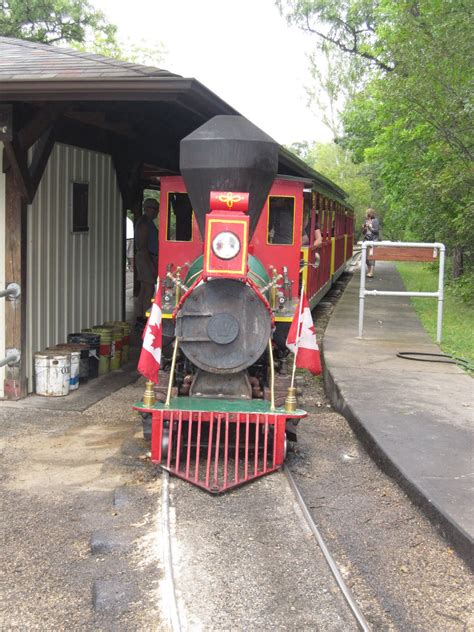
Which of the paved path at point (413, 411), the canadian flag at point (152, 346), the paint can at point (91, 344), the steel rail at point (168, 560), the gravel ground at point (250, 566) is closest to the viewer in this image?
the steel rail at point (168, 560)

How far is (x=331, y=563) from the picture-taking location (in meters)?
3.99

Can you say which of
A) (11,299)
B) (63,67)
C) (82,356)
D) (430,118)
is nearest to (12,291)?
(11,299)

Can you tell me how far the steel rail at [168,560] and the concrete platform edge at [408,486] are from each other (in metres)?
1.54

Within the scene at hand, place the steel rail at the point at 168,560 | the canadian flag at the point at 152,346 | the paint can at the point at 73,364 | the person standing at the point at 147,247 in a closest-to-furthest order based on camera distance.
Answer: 1. the steel rail at the point at 168,560
2. the canadian flag at the point at 152,346
3. the paint can at the point at 73,364
4. the person standing at the point at 147,247

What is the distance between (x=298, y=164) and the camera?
448 inches

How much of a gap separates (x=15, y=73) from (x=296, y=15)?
2597 centimetres

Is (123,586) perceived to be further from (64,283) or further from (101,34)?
(101,34)

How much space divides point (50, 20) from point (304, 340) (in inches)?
1095

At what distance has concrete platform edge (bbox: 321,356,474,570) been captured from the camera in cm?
409

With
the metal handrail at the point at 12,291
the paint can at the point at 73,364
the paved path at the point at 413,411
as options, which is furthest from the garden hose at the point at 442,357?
the metal handrail at the point at 12,291

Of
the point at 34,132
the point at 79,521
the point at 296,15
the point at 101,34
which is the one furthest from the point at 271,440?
the point at 101,34

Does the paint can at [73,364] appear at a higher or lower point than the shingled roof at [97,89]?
lower

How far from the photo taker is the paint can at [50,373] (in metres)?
7.92

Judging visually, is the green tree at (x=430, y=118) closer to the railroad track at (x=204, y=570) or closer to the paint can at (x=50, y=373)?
the paint can at (x=50, y=373)
